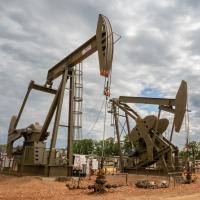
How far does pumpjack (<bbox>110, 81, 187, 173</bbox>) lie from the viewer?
18.8 meters

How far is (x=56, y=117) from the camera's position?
17.6m

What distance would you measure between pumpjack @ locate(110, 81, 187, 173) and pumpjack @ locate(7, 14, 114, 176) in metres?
4.51

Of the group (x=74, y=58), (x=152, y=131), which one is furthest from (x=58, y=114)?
(x=152, y=131)

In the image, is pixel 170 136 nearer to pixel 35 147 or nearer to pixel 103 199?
pixel 35 147

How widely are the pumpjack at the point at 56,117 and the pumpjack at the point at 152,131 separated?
4.51 m

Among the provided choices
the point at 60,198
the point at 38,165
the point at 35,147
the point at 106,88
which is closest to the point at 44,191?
the point at 60,198

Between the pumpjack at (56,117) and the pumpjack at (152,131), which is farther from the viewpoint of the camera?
the pumpjack at (152,131)

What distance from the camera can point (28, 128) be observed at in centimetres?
2030

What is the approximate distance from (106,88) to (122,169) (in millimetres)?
10088

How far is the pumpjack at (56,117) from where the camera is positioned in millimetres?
15641

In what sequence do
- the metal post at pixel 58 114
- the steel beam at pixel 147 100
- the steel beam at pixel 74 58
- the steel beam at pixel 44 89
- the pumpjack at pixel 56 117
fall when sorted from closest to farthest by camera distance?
the pumpjack at pixel 56 117
the metal post at pixel 58 114
the steel beam at pixel 74 58
the steel beam at pixel 147 100
the steel beam at pixel 44 89

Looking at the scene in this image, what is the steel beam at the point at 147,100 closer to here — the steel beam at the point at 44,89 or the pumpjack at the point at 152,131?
the pumpjack at the point at 152,131

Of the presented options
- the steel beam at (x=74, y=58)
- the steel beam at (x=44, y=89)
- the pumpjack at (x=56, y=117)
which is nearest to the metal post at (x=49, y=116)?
the pumpjack at (x=56, y=117)

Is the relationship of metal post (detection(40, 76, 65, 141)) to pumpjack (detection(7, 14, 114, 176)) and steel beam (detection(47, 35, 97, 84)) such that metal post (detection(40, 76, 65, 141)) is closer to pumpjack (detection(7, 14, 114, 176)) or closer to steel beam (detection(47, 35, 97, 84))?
pumpjack (detection(7, 14, 114, 176))
